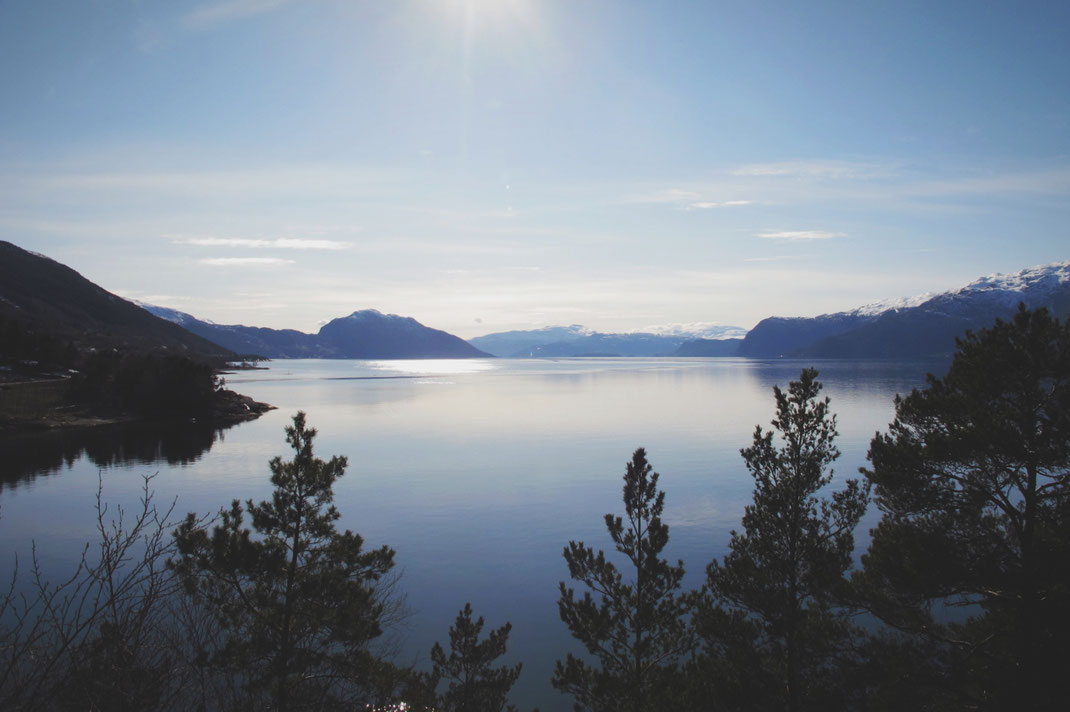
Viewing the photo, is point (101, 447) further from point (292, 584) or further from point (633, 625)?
point (633, 625)

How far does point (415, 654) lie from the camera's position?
Answer: 74.6 feet

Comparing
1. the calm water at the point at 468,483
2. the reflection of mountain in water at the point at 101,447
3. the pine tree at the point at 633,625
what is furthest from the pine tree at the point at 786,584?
the reflection of mountain in water at the point at 101,447

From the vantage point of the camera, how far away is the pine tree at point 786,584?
1730cm

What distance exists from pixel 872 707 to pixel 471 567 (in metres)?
19.5

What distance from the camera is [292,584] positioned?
16.4 m

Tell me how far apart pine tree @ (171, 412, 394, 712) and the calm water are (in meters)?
6.98

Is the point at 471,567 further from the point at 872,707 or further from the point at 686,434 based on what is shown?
the point at 686,434

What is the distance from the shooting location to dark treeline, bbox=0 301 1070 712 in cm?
1427

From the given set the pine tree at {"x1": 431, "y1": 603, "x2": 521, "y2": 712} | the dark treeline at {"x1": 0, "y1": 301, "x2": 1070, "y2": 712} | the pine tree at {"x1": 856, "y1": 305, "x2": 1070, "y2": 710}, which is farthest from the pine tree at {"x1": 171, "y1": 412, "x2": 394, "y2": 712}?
the pine tree at {"x1": 856, "y1": 305, "x2": 1070, "y2": 710}

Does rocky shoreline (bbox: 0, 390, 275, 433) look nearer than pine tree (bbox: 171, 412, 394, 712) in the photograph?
No

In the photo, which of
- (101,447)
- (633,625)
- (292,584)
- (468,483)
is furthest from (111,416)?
(633,625)

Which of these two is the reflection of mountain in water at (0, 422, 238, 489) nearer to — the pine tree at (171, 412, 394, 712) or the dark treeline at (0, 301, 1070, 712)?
the pine tree at (171, 412, 394, 712)

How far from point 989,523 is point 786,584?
6.28 meters

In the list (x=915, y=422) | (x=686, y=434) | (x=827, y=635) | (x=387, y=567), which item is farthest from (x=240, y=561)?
(x=686, y=434)
